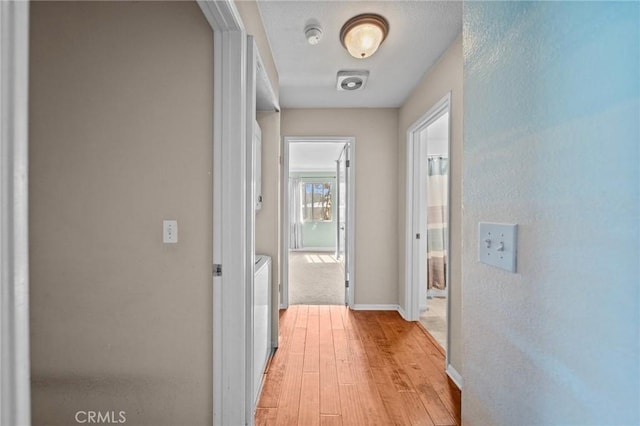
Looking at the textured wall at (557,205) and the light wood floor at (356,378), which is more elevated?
the textured wall at (557,205)

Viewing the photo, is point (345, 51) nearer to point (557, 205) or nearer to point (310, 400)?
point (557, 205)

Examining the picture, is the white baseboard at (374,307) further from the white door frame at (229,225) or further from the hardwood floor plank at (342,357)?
the white door frame at (229,225)

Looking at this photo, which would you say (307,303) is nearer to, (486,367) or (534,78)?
(486,367)

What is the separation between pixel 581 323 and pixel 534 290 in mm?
110

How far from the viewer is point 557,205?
1.86ft

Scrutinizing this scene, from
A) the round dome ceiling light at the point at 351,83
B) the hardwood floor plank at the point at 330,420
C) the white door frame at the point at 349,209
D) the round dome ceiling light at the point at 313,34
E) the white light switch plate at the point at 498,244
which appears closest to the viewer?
the white light switch plate at the point at 498,244

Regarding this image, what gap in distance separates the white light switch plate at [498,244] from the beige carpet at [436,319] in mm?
1998

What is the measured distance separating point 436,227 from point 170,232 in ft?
11.4

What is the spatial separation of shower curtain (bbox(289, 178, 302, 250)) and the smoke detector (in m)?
5.39

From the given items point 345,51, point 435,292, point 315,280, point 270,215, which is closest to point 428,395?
point 270,215

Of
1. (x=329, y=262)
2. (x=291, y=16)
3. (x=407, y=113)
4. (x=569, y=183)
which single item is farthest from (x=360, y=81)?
(x=329, y=262)

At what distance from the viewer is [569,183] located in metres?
0.54

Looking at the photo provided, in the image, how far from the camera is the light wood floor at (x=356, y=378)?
167 centimetres
